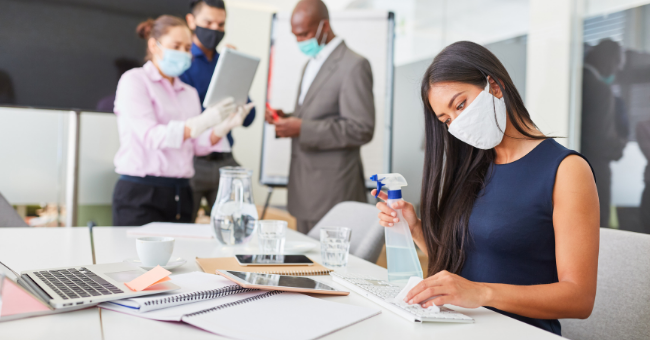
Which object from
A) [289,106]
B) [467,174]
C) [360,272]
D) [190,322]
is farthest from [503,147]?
[289,106]

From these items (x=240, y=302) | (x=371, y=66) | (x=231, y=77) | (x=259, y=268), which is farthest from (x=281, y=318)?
(x=371, y=66)

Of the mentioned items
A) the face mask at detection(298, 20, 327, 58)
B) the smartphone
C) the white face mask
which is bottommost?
the smartphone

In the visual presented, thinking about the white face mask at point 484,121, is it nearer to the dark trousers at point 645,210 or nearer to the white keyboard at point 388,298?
the white keyboard at point 388,298

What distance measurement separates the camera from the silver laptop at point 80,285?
73 cm

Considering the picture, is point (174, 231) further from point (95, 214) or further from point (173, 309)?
point (95, 214)

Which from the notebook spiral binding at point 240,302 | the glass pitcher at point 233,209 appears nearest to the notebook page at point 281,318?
the notebook spiral binding at point 240,302

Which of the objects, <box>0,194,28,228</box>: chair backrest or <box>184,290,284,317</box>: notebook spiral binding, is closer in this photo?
<box>184,290,284,317</box>: notebook spiral binding

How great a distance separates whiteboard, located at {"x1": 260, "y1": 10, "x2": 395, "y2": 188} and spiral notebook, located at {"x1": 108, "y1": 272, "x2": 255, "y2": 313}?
223 cm

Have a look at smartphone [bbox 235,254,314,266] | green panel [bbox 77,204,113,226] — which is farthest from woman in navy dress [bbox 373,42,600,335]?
green panel [bbox 77,204,113,226]

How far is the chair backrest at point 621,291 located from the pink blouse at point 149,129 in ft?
6.16

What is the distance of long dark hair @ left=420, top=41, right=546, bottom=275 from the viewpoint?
3.74 ft

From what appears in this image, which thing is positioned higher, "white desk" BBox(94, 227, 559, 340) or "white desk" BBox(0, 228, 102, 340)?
"white desk" BBox(0, 228, 102, 340)

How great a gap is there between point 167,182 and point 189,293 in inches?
69.7

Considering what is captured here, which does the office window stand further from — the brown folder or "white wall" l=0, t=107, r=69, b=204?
"white wall" l=0, t=107, r=69, b=204
